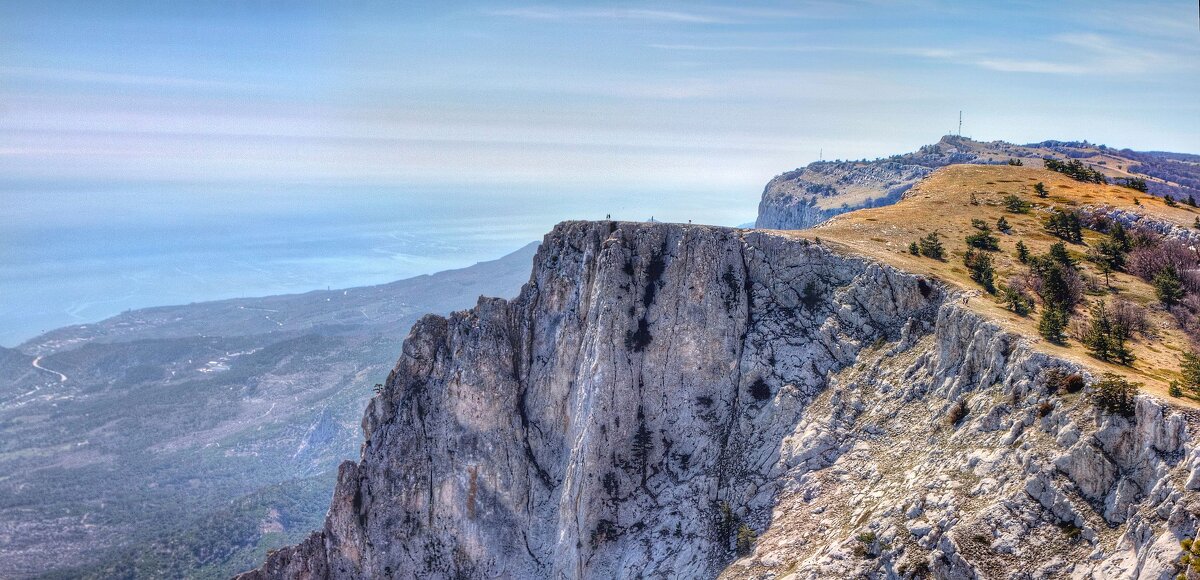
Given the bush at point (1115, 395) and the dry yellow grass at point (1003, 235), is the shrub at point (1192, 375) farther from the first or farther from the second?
the bush at point (1115, 395)

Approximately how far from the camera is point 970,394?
3278 centimetres

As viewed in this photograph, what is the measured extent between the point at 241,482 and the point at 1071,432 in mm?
171285

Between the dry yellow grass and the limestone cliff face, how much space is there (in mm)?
2246

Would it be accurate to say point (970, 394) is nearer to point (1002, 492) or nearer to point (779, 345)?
point (1002, 492)

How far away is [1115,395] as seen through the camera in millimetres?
26266

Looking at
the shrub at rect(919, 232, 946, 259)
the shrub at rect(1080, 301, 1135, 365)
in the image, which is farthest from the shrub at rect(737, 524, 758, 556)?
the shrub at rect(919, 232, 946, 259)

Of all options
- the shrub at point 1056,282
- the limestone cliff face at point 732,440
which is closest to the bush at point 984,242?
the shrub at point 1056,282

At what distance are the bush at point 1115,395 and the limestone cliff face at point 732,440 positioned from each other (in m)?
0.49

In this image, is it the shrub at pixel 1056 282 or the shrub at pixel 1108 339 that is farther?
the shrub at pixel 1056 282

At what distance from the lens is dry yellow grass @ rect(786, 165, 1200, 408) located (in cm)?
3228

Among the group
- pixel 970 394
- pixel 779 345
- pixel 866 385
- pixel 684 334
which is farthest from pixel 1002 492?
pixel 684 334

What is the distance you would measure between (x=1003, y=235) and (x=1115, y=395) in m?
30.8

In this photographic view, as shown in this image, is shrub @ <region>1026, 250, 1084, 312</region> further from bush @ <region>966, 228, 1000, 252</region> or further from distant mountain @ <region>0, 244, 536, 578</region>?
distant mountain @ <region>0, 244, 536, 578</region>

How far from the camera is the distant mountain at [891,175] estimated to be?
5049 inches
